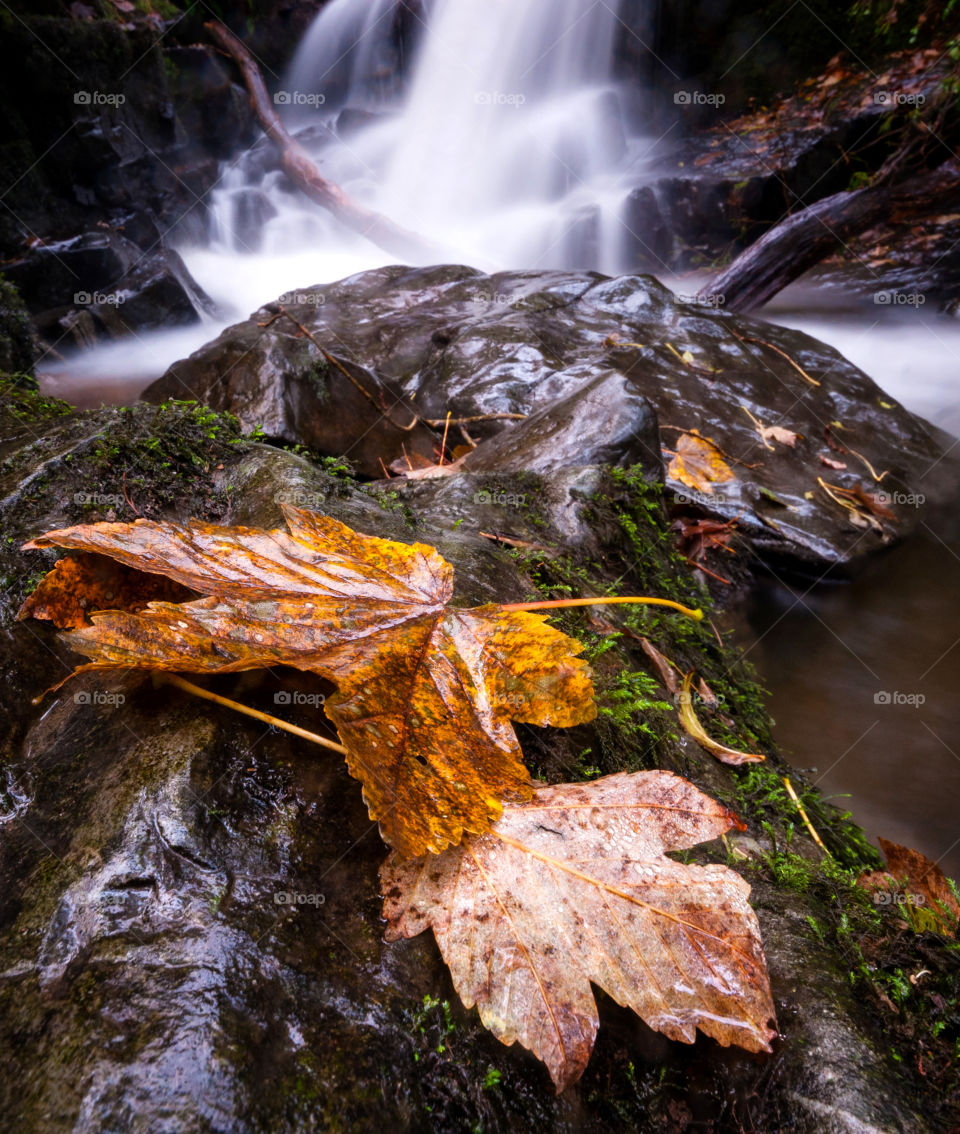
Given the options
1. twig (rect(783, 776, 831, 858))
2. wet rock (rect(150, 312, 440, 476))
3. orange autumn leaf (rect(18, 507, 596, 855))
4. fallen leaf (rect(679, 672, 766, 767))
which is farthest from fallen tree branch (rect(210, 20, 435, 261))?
orange autumn leaf (rect(18, 507, 596, 855))

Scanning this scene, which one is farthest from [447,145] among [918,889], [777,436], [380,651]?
[918,889]

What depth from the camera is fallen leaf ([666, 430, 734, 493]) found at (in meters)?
4.82

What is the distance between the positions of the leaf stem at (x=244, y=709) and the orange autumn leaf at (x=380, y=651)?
0.08 m

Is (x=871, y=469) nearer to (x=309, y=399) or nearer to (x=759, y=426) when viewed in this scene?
(x=759, y=426)

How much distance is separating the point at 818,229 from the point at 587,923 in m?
9.55

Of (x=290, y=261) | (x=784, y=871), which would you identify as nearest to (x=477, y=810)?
(x=784, y=871)

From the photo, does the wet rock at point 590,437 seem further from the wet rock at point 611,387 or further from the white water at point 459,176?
the white water at point 459,176

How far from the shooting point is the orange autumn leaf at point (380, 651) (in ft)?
3.18

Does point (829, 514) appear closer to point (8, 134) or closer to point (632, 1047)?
point (632, 1047)

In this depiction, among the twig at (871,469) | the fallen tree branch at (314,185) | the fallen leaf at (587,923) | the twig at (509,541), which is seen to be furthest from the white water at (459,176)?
the fallen leaf at (587,923)

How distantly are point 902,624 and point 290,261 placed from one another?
12973 mm

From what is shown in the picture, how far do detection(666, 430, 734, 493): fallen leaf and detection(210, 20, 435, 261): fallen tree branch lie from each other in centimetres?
1007

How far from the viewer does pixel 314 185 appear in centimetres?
1388

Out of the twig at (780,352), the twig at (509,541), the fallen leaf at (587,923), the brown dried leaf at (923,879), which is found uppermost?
the fallen leaf at (587,923)
